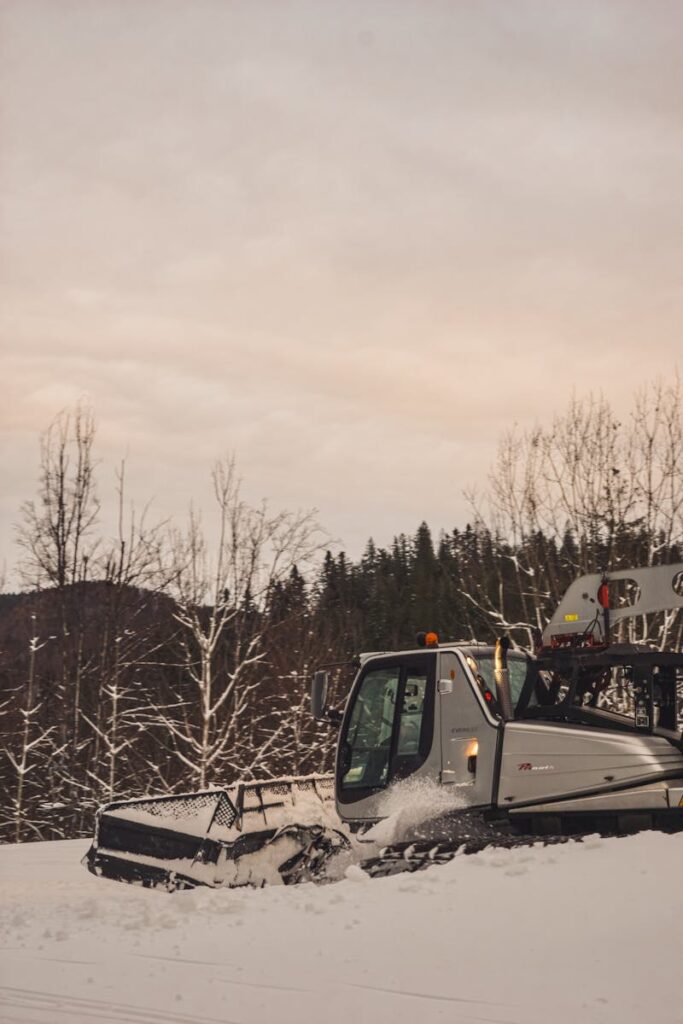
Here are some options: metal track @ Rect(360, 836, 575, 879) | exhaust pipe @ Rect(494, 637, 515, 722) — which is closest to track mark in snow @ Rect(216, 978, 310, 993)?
metal track @ Rect(360, 836, 575, 879)

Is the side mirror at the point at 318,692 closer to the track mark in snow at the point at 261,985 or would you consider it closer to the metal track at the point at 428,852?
the metal track at the point at 428,852

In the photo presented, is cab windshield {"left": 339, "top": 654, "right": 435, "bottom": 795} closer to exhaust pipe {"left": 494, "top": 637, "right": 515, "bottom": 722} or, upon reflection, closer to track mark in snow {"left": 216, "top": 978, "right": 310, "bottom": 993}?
exhaust pipe {"left": 494, "top": 637, "right": 515, "bottom": 722}

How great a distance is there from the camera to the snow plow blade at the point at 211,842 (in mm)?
10180

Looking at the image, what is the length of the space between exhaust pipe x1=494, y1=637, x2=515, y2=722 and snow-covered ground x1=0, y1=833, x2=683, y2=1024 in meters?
1.38

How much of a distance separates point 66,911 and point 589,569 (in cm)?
1574

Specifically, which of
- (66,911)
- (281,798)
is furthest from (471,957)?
(281,798)

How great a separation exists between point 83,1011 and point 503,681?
469cm

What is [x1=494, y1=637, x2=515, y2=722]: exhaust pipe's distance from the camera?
9.80m

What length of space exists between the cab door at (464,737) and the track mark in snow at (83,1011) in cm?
408

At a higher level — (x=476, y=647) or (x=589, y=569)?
(x=589, y=569)

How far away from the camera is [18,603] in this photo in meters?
34.3

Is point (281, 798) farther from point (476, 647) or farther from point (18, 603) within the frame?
point (18, 603)

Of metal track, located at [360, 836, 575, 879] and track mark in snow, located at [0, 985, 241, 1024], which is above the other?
metal track, located at [360, 836, 575, 879]

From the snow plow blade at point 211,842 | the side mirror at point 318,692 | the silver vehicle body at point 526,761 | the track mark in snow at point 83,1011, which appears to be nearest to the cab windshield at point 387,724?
the silver vehicle body at point 526,761
